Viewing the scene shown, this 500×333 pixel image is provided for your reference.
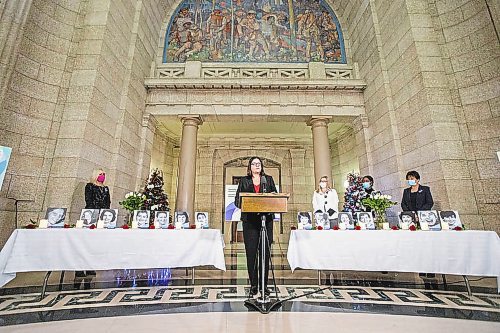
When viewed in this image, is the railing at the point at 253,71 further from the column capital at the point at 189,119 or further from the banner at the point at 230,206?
the banner at the point at 230,206

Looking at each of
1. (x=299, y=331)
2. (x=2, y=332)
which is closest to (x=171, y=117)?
(x=2, y=332)

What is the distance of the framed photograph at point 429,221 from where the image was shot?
349 centimetres

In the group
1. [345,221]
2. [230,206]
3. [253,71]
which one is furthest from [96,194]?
[230,206]

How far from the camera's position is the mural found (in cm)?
914

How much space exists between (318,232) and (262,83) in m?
5.90

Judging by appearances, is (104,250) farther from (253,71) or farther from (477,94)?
(477,94)

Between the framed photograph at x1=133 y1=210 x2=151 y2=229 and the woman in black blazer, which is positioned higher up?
the woman in black blazer

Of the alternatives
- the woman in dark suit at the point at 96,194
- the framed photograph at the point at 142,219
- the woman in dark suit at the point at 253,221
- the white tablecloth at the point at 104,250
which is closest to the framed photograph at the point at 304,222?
the woman in dark suit at the point at 253,221

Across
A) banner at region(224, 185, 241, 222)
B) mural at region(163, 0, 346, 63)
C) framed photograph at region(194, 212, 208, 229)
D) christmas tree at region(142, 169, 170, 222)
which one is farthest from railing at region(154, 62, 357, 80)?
framed photograph at region(194, 212, 208, 229)

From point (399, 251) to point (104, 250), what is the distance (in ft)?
13.2

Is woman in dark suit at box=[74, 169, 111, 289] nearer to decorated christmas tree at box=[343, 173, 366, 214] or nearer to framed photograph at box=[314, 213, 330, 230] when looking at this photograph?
framed photograph at box=[314, 213, 330, 230]

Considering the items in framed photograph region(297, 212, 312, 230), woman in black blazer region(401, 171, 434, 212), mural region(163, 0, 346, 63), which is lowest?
framed photograph region(297, 212, 312, 230)

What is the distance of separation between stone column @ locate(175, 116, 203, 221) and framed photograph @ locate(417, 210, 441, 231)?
604cm

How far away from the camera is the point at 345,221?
371cm
